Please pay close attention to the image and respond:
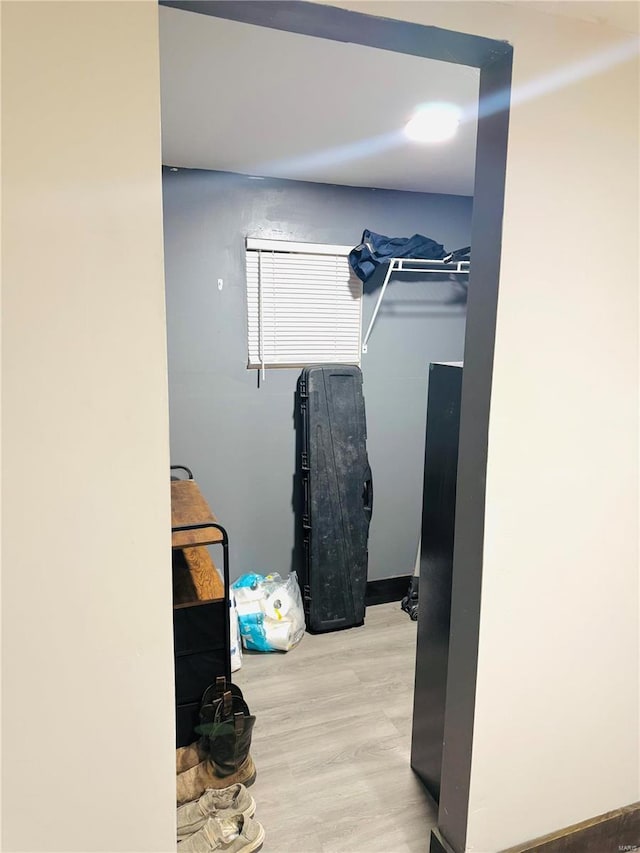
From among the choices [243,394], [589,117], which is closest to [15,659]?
[589,117]

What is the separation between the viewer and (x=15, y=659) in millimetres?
1075

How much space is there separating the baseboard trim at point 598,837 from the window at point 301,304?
223 centimetres

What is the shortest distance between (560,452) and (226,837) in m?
1.54

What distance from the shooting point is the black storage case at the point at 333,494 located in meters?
3.04

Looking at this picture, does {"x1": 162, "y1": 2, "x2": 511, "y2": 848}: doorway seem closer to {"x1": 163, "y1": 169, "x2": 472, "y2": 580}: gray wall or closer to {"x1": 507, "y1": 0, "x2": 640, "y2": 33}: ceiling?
{"x1": 507, "y1": 0, "x2": 640, "y2": 33}: ceiling

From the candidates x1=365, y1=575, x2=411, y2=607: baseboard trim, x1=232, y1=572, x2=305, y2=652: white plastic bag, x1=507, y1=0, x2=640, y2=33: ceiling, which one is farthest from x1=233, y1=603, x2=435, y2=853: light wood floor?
x1=507, y1=0, x2=640, y2=33: ceiling

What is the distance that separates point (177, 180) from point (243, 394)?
1077 millimetres

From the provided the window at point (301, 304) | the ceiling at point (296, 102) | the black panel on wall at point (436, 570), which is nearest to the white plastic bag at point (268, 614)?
the black panel on wall at point (436, 570)

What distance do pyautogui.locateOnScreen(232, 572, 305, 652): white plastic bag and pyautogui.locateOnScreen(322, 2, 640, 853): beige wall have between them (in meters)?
1.43

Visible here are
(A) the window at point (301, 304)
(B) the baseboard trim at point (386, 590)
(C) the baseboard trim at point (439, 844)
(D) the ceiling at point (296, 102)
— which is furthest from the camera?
(B) the baseboard trim at point (386, 590)

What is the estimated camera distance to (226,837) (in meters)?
1.76

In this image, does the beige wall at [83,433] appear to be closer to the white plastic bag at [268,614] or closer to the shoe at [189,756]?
the shoe at [189,756]

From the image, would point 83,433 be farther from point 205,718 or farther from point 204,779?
→ point 204,779

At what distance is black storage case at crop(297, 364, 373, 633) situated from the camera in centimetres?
304
